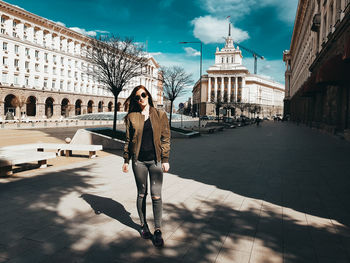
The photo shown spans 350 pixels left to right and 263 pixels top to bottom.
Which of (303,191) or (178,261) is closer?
(178,261)

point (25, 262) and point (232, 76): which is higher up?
point (232, 76)

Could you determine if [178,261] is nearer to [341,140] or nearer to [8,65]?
[341,140]

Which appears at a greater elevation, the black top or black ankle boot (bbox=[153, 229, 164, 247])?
the black top

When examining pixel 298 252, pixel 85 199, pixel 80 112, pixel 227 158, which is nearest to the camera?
pixel 298 252

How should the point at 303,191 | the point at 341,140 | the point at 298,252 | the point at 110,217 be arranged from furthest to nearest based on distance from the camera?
1. the point at 341,140
2. the point at 303,191
3. the point at 110,217
4. the point at 298,252

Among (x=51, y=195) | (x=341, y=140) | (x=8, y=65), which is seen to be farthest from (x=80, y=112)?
(x=51, y=195)

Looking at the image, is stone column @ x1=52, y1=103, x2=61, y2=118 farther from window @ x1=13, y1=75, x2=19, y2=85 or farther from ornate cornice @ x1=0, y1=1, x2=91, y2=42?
ornate cornice @ x1=0, y1=1, x2=91, y2=42

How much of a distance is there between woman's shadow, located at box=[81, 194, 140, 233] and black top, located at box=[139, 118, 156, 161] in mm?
1229

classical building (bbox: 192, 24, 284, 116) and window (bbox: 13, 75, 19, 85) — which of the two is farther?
classical building (bbox: 192, 24, 284, 116)

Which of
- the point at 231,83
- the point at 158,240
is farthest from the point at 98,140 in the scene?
the point at 231,83

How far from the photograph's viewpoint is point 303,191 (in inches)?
256

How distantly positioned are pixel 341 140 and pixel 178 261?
1846cm

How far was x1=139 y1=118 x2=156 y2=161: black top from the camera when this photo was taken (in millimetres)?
3671

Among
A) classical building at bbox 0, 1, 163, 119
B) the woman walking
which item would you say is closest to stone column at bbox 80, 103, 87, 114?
classical building at bbox 0, 1, 163, 119
